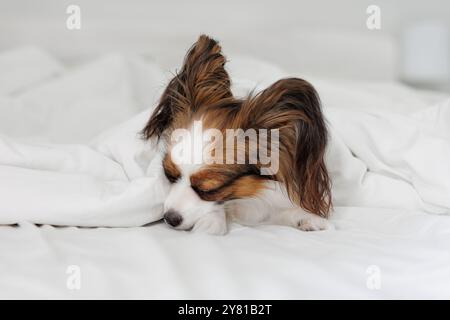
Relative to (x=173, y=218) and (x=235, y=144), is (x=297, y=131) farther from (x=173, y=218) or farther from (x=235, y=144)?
(x=173, y=218)

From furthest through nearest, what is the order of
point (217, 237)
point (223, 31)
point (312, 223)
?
point (223, 31)
point (312, 223)
point (217, 237)

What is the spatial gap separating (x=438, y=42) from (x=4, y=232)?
3.34 meters

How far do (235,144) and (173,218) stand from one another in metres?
0.29

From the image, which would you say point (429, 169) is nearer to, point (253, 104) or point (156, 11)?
point (253, 104)

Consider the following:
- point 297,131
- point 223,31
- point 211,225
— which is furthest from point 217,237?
point 223,31

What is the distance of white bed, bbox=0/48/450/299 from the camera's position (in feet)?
3.90

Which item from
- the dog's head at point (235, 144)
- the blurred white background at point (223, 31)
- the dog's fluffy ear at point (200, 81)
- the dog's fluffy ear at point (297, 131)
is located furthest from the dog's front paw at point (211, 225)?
the blurred white background at point (223, 31)

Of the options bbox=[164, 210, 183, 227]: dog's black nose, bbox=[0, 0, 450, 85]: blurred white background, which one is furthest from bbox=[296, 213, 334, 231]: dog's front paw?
bbox=[0, 0, 450, 85]: blurred white background

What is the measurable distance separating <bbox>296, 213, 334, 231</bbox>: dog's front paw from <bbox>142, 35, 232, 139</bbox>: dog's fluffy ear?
1.55 feet

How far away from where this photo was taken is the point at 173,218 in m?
1.61

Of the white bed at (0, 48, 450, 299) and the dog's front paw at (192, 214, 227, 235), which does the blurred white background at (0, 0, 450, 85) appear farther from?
the dog's front paw at (192, 214, 227, 235)

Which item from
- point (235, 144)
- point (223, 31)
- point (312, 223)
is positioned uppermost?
point (223, 31)

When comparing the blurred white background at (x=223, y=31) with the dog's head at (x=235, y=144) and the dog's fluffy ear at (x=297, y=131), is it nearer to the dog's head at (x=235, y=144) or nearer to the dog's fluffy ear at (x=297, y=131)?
the dog's head at (x=235, y=144)
